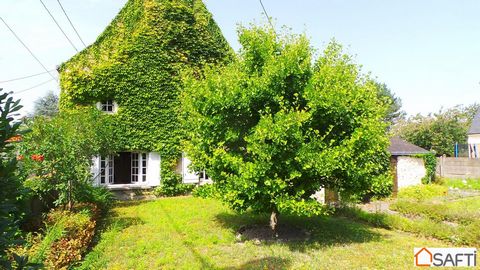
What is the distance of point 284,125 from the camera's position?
24.9ft

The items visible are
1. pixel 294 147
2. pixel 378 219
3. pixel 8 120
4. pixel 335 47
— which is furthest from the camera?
pixel 378 219

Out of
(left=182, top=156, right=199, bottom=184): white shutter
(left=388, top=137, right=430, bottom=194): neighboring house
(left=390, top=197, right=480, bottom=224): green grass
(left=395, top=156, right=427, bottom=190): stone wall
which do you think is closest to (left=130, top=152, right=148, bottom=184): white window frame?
(left=182, top=156, right=199, bottom=184): white shutter

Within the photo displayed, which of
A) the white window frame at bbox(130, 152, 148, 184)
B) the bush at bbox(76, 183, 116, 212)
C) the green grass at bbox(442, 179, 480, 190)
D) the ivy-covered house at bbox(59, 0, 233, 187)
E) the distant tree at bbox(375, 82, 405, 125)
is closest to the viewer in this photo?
the bush at bbox(76, 183, 116, 212)

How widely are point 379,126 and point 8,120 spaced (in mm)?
7959

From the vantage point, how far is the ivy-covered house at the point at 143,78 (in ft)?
52.9

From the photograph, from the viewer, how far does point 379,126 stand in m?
8.47

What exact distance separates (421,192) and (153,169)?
1336 centimetres

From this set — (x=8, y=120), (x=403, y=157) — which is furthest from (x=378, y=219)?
(x=8, y=120)

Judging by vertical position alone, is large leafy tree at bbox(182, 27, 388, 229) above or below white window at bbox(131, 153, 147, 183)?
above

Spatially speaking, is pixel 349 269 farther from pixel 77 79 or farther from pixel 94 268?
pixel 77 79

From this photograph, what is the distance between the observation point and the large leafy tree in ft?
25.9

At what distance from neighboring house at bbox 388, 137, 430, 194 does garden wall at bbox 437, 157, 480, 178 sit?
7.17 m

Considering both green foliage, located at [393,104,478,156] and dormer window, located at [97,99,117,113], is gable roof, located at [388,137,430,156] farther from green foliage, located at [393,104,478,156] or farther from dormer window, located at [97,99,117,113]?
green foliage, located at [393,104,478,156]

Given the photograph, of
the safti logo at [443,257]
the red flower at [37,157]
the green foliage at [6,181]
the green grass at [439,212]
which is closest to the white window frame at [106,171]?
the red flower at [37,157]
